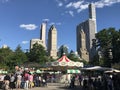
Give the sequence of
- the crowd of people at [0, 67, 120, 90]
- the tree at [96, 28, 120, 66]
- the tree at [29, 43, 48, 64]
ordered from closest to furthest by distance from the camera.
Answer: the crowd of people at [0, 67, 120, 90]
the tree at [96, 28, 120, 66]
the tree at [29, 43, 48, 64]

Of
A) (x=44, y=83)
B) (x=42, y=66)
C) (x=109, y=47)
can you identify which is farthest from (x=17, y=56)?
(x=44, y=83)

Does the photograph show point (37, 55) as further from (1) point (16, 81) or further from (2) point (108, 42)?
(1) point (16, 81)

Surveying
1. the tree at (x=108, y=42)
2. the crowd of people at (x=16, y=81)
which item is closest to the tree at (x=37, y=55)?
Result: the tree at (x=108, y=42)

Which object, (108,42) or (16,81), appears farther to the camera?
(108,42)

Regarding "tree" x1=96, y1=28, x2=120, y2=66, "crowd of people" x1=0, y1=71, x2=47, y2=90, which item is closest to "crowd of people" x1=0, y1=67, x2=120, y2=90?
"crowd of people" x1=0, y1=71, x2=47, y2=90

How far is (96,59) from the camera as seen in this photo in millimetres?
92500

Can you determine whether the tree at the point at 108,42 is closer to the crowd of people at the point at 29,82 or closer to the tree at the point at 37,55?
the tree at the point at 37,55

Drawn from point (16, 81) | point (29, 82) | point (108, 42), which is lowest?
point (29, 82)

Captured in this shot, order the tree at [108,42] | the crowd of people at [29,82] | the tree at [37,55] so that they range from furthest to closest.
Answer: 1. the tree at [37,55]
2. the tree at [108,42]
3. the crowd of people at [29,82]

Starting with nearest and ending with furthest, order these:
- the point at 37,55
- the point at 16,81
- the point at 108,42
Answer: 1. the point at 16,81
2. the point at 108,42
3. the point at 37,55

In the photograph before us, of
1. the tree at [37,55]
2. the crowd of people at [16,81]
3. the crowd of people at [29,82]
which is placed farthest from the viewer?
the tree at [37,55]

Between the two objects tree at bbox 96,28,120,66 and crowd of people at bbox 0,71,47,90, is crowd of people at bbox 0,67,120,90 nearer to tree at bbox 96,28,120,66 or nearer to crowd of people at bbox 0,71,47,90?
crowd of people at bbox 0,71,47,90

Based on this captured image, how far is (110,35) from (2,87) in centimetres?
5501

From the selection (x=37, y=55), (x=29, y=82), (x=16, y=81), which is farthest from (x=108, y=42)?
(x=16, y=81)
